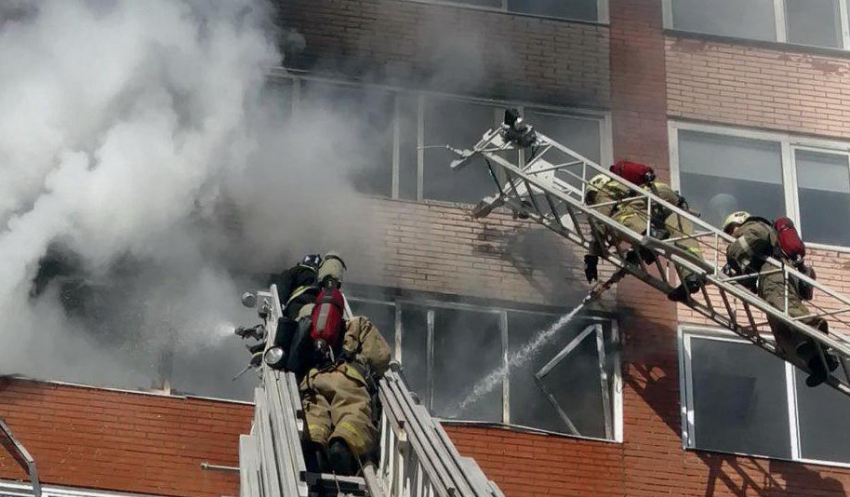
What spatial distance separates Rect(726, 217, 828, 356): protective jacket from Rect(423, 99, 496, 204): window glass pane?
260 centimetres

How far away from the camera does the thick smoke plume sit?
13055 mm

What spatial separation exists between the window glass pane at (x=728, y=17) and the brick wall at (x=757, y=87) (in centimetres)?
25

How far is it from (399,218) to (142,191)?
2.25m

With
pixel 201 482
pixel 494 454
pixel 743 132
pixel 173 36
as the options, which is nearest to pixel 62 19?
pixel 173 36

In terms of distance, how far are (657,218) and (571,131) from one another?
2009 millimetres

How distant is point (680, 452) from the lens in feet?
45.4

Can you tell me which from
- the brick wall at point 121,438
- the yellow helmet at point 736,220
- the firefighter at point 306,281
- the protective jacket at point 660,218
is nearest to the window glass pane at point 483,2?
the protective jacket at point 660,218

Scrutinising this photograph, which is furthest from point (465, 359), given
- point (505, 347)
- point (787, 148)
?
point (787, 148)

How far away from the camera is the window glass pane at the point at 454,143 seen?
48.2 ft

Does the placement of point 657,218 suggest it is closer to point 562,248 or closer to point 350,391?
point 562,248

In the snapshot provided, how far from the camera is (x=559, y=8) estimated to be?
51.8ft

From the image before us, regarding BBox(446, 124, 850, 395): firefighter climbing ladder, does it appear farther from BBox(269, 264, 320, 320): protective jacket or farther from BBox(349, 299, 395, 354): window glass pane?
BBox(269, 264, 320, 320): protective jacket

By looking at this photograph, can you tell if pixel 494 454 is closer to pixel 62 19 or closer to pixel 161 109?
pixel 161 109

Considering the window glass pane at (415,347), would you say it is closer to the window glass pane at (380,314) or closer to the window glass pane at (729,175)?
the window glass pane at (380,314)
